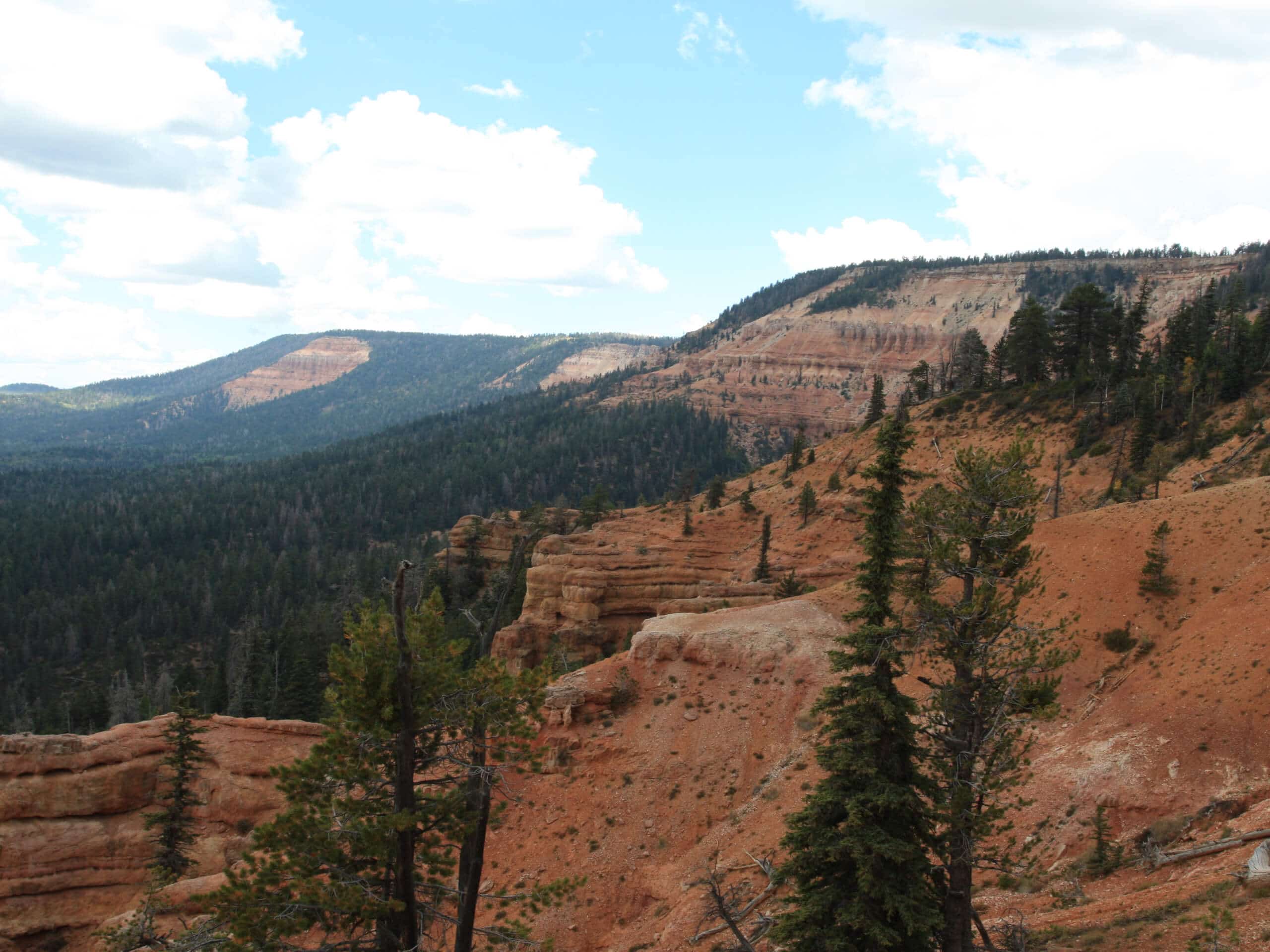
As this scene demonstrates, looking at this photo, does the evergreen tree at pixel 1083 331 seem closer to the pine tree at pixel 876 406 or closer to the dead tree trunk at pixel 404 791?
the pine tree at pixel 876 406

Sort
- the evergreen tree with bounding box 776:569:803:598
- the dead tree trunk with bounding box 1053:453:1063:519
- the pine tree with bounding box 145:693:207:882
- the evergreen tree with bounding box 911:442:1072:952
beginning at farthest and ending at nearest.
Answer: the dead tree trunk with bounding box 1053:453:1063:519 < the evergreen tree with bounding box 776:569:803:598 < the pine tree with bounding box 145:693:207:882 < the evergreen tree with bounding box 911:442:1072:952

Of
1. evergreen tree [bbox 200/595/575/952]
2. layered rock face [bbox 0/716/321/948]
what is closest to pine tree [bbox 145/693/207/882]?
layered rock face [bbox 0/716/321/948]

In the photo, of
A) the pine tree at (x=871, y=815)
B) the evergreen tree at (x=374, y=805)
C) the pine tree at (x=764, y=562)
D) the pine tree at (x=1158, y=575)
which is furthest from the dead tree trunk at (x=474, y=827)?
the pine tree at (x=764, y=562)

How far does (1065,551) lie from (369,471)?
169211mm

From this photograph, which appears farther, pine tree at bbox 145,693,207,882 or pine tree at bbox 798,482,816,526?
pine tree at bbox 798,482,816,526

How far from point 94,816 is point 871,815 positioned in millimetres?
30832

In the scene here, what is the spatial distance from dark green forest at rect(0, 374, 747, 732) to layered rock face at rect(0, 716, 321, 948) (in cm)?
2286

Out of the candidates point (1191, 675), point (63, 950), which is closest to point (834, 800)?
point (1191, 675)

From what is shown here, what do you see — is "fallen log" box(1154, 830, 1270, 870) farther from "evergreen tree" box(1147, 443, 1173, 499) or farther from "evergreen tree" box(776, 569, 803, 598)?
"evergreen tree" box(1147, 443, 1173, 499)

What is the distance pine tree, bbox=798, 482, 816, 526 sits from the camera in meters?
60.3

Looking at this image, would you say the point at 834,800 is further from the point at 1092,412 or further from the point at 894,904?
A: the point at 1092,412

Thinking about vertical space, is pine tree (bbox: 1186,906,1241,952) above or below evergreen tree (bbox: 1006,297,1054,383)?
below

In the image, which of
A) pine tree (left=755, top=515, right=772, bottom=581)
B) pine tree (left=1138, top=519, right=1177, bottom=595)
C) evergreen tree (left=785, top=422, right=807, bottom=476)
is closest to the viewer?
pine tree (left=1138, top=519, right=1177, bottom=595)

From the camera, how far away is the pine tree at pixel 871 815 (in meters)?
14.3
